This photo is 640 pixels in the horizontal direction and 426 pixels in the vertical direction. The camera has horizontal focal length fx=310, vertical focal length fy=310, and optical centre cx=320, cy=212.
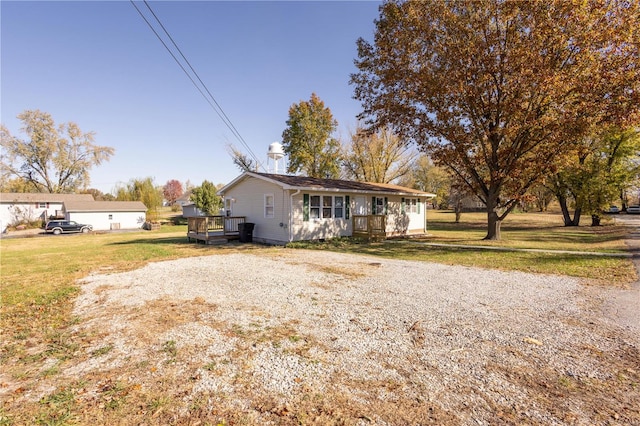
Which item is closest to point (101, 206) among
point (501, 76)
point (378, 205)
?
point (378, 205)

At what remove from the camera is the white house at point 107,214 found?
33.1 m

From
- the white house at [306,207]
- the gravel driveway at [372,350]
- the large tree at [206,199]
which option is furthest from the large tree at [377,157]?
the gravel driveway at [372,350]

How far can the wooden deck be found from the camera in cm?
1545

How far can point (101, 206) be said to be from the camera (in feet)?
114

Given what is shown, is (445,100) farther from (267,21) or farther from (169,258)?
(169,258)

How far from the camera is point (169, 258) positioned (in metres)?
11.1

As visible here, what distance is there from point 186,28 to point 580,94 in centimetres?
1541

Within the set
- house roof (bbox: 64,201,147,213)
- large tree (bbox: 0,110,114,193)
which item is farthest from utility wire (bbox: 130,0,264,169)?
large tree (bbox: 0,110,114,193)

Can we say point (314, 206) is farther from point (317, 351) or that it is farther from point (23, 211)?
point (23, 211)

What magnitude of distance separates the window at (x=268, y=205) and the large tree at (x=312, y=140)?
16343 mm

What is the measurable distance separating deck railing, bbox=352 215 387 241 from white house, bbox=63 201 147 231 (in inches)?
1208

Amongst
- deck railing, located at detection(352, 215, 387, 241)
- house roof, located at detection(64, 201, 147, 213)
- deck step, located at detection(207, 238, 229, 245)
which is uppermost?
house roof, located at detection(64, 201, 147, 213)

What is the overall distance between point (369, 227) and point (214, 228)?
831cm

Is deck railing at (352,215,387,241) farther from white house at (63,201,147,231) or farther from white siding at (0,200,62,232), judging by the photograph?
white siding at (0,200,62,232)
